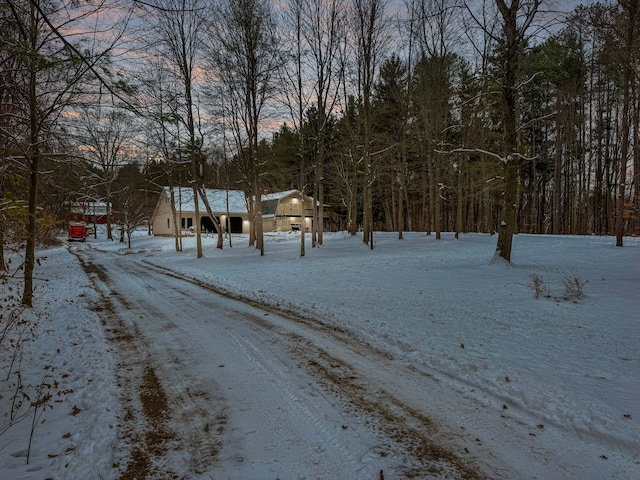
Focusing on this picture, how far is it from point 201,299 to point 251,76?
1361cm

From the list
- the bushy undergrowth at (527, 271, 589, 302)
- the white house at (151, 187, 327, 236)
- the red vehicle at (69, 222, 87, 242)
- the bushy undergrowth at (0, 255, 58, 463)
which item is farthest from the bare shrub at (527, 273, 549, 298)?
the red vehicle at (69, 222, 87, 242)

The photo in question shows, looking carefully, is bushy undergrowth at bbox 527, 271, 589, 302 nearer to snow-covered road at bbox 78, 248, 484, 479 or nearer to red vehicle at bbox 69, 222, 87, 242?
snow-covered road at bbox 78, 248, 484, 479

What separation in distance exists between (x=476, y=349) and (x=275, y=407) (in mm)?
3195

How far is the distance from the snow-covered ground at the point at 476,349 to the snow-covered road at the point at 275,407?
0.31 meters

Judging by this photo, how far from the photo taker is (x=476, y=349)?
5.19 meters

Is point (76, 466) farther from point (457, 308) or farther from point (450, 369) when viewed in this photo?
point (457, 308)

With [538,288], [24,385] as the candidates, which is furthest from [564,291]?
[24,385]

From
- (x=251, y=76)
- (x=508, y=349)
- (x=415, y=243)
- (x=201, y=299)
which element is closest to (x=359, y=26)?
(x=251, y=76)

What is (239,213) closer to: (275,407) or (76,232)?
(76,232)

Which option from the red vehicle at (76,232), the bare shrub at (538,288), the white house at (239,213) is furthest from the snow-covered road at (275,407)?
the red vehicle at (76,232)

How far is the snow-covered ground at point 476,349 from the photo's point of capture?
2.96m

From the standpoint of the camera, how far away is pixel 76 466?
8.85 ft

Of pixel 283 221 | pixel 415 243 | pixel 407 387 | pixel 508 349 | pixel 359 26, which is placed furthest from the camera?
pixel 283 221

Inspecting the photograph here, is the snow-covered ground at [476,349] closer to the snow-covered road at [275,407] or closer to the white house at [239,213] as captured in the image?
the snow-covered road at [275,407]
